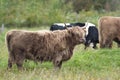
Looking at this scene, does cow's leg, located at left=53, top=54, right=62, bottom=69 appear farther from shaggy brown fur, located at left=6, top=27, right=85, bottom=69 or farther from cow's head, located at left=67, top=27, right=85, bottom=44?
cow's head, located at left=67, top=27, right=85, bottom=44

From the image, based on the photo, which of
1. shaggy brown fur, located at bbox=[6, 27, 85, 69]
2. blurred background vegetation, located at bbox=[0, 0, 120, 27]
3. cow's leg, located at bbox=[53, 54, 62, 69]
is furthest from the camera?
blurred background vegetation, located at bbox=[0, 0, 120, 27]

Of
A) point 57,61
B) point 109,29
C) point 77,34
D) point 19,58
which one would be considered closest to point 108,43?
point 109,29

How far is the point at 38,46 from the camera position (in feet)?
38.0

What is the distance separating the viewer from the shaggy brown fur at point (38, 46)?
1148 centimetres

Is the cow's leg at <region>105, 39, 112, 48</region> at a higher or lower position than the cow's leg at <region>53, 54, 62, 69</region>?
lower

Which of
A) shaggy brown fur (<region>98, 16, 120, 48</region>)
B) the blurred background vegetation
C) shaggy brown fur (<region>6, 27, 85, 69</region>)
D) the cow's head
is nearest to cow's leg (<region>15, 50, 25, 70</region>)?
shaggy brown fur (<region>6, 27, 85, 69</region>)

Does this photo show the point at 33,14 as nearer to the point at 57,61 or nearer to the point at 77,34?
the point at 77,34

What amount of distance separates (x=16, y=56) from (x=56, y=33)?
129 centimetres

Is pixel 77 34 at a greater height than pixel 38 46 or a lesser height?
greater

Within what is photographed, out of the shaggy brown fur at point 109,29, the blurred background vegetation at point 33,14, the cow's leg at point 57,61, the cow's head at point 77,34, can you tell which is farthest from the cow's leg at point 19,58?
the blurred background vegetation at point 33,14

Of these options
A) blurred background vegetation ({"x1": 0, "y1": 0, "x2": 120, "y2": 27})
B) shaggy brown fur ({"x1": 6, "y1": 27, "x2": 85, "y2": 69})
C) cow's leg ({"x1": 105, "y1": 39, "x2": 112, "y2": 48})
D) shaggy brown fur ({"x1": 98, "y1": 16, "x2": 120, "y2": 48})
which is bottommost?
blurred background vegetation ({"x1": 0, "y1": 0, "x2": 120, "y2": 27})

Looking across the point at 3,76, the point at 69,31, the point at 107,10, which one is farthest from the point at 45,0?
the point at 3,76

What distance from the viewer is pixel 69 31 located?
39.4 ft

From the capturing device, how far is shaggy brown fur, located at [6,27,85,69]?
11477mm
